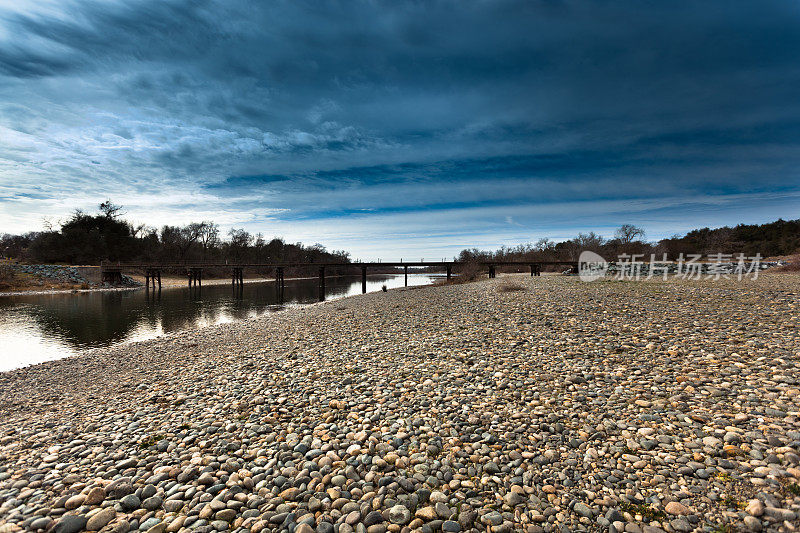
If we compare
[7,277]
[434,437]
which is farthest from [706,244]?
[7,277]

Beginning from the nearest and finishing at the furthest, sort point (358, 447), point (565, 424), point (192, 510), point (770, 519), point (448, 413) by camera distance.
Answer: point (770, 519) < point (192, 510) < point (358, 447) < point (565, 424) < point (448, 413)

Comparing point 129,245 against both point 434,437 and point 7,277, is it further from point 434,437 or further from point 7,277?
point 434,437

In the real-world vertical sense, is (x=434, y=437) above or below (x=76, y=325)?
above

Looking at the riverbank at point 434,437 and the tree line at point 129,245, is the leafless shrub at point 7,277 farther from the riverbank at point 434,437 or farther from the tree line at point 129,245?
the riverbank at point 434,437

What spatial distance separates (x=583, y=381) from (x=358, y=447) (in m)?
4.88

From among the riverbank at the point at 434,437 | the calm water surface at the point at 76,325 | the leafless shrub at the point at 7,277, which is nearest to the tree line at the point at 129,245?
the leafless shrub at the point at 7,277

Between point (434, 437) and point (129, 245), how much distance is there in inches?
3739

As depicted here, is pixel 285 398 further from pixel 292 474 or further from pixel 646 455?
pixel 646 455

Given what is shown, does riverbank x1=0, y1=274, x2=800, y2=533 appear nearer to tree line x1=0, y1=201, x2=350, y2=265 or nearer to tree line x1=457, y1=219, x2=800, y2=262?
tree line x1=457, y1=219, x2=800, y2=262

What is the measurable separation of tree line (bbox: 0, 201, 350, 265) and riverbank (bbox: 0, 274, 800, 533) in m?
79.8

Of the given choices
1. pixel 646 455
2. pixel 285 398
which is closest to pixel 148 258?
pixel 285 398

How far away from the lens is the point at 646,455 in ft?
14.5

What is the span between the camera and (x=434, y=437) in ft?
16.9

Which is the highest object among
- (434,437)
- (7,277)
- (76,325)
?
(7,277)
